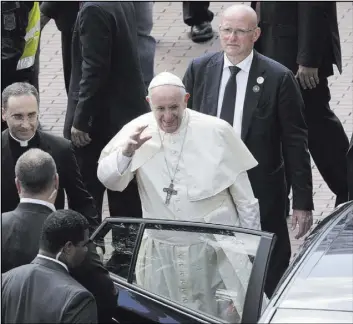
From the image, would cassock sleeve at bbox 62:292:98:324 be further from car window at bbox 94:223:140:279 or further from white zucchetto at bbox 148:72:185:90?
white zucchetto at bbox 148:72:185:90

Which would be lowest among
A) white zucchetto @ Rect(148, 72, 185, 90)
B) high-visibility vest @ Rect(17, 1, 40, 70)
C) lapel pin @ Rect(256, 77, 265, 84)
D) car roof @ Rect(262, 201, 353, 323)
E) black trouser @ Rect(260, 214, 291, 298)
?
black trouser @ Rect(260, 214, 291, 298)

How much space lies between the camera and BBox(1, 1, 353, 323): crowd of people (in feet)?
17.5

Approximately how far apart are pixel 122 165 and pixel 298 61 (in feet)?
7.31

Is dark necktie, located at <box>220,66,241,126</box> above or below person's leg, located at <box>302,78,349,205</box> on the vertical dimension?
above

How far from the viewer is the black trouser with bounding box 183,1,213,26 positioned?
1241cm

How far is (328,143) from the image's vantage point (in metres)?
8.81

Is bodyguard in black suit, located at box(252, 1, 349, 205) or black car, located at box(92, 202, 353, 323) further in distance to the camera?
bodyguard in black suit, located at box(252, 1, 349, 205)

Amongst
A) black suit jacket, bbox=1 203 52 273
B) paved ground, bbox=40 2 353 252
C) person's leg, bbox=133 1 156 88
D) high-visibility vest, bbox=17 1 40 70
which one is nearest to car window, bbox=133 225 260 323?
black suit jacket, bbox=1 203 52 273

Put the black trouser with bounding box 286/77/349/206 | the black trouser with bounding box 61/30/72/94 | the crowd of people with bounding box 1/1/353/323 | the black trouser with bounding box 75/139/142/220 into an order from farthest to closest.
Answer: the black trouser with bounding box 61/30/72/94 < the black trouser with bounding box 286/77/349/206 < the black trouser with bounding box 75/139/142/220 < the crowd of people with bounding box 1/1/353/323

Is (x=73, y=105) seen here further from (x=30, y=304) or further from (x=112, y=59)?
(x=30, y=304)

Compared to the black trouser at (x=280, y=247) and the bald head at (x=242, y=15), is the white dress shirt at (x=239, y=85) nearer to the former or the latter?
the bald head at (x=242, y=15)

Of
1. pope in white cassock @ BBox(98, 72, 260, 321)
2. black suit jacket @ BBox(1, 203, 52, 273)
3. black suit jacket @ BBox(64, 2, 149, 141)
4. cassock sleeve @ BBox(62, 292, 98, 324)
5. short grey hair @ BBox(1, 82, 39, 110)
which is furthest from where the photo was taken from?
black suit jacket @ BBox(64, 2, 149, 141)

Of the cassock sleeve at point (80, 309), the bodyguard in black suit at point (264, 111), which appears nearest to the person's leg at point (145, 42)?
the bodyguard in black suit at point (264, 111)

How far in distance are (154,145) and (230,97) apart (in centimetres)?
80
